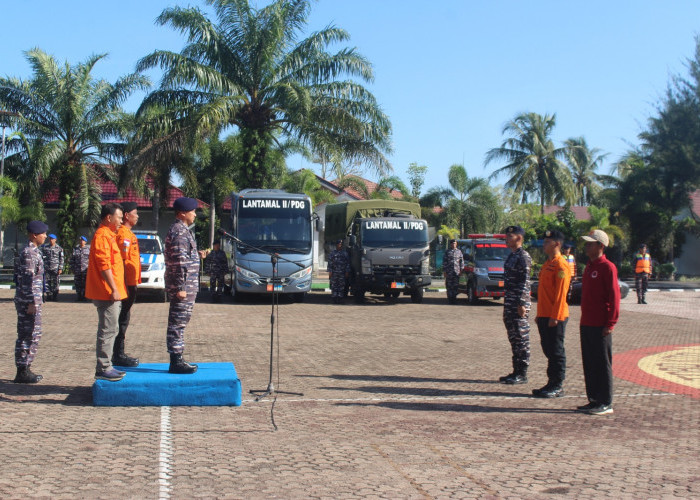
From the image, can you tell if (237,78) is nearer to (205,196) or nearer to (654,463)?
(205,196)

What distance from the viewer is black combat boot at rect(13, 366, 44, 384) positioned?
8.26 m

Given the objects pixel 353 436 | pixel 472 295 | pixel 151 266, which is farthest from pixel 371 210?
pixel 353 436

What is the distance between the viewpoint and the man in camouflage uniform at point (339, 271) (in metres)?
21.5

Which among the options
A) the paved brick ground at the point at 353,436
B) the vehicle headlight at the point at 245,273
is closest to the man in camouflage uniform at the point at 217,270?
the vehicle headlight at the point at 245,273

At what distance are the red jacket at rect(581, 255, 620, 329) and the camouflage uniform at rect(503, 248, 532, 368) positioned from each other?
119 centimetres

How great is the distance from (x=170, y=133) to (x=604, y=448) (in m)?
21.7

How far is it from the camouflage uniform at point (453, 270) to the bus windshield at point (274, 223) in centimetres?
461

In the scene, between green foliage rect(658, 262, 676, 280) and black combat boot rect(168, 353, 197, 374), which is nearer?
black combat boot rect(168, 353, 197, 374)

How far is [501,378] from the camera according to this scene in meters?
9.03

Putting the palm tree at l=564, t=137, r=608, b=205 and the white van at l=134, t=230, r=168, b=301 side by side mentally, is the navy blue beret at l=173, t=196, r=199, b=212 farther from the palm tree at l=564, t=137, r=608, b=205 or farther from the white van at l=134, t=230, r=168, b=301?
the palm tree at l=564, t=137, r=608, b=205

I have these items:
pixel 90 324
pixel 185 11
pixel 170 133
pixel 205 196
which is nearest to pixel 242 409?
pixel 90 324

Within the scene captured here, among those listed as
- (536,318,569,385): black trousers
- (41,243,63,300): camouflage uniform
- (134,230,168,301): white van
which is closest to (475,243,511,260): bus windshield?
(134,230,168,301): white van

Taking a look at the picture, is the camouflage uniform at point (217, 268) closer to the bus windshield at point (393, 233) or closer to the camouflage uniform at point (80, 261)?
the camouflage uniform at point (80, 261)

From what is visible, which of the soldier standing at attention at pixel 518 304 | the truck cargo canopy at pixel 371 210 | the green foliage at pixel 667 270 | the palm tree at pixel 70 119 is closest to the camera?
the soldier standing at attention at pixel 518 304
